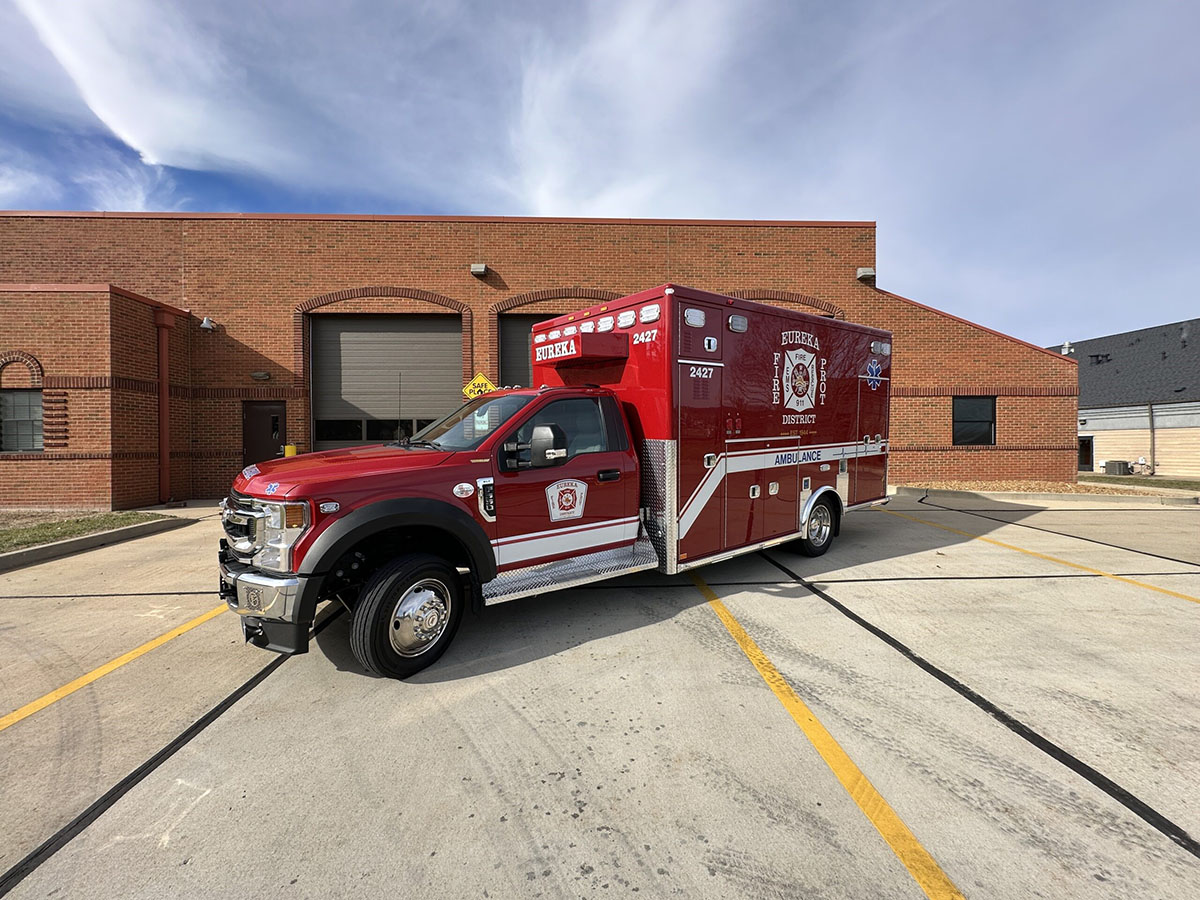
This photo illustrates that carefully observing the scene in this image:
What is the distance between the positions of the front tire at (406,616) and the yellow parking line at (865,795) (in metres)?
2.24

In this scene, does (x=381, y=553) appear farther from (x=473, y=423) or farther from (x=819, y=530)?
(x=819, y=530)

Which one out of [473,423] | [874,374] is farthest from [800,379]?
[473,423]

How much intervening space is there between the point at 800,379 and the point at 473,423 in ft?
12.6

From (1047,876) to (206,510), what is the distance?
13431 mm

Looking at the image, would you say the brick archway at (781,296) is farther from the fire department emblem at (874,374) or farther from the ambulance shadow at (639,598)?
the ambulance shadow at (639,598)

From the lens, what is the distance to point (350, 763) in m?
2.79

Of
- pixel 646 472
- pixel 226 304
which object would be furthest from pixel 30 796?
pixel 226 304

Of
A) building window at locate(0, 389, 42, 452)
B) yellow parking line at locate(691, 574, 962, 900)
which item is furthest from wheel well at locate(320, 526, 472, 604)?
building window at locate(0, 389, 42, 452)

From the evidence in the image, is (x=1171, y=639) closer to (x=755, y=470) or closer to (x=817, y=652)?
(x=817, y=652)

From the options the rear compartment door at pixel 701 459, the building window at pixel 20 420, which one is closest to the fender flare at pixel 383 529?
the rear compartment door at pixel 701 459

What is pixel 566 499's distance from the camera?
15.0 ft

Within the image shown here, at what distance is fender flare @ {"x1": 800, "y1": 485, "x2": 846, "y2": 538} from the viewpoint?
21.9ft

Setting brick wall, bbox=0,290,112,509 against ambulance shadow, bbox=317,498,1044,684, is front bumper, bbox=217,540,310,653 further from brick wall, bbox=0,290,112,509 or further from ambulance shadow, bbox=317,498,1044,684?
brick wall, bbox=0,290,112,509

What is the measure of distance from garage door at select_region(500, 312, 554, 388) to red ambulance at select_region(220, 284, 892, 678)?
25.3ft
